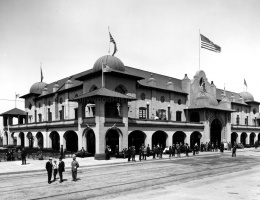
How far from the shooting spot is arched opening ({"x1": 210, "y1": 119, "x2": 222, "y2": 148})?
52.2 metres

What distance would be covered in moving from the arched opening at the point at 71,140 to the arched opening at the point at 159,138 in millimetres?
11783

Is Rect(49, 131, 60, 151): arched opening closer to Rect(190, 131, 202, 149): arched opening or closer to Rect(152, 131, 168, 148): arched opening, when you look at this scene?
Rect(152, 131, 168, 148): arched opening

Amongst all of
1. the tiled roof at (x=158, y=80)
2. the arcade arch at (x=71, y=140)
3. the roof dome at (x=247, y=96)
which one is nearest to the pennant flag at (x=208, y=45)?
the tiled roof at (x=158, y=80)

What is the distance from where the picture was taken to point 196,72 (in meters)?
55.9

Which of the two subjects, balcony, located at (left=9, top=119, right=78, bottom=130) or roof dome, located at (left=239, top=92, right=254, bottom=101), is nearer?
balcony, located at (left=9, top=119, right=78, bottom=130)

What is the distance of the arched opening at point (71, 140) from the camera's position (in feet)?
138

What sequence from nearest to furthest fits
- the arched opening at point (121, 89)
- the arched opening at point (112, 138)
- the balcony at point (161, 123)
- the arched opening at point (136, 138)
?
1. the arched opening at point (112, 138)
2. the balcony at point (161, 123)
3. the arched opening at point (136, 138)
4. the arched opening at point (121, 89)

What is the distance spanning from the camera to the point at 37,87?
64438 mm

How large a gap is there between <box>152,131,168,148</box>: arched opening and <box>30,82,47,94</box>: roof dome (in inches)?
1249

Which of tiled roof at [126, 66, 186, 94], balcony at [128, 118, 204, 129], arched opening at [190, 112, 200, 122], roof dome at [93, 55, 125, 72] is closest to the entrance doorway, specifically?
balcony at [128, 118, 204, 129]

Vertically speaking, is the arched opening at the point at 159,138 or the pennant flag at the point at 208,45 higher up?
the pennant flag at the point at 208,45

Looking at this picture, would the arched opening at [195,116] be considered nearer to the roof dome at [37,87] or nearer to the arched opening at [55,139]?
the arched opening at [55,139]

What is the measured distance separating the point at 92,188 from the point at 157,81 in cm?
3739

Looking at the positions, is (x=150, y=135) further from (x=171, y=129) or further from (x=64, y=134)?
(x=64, y=134)
